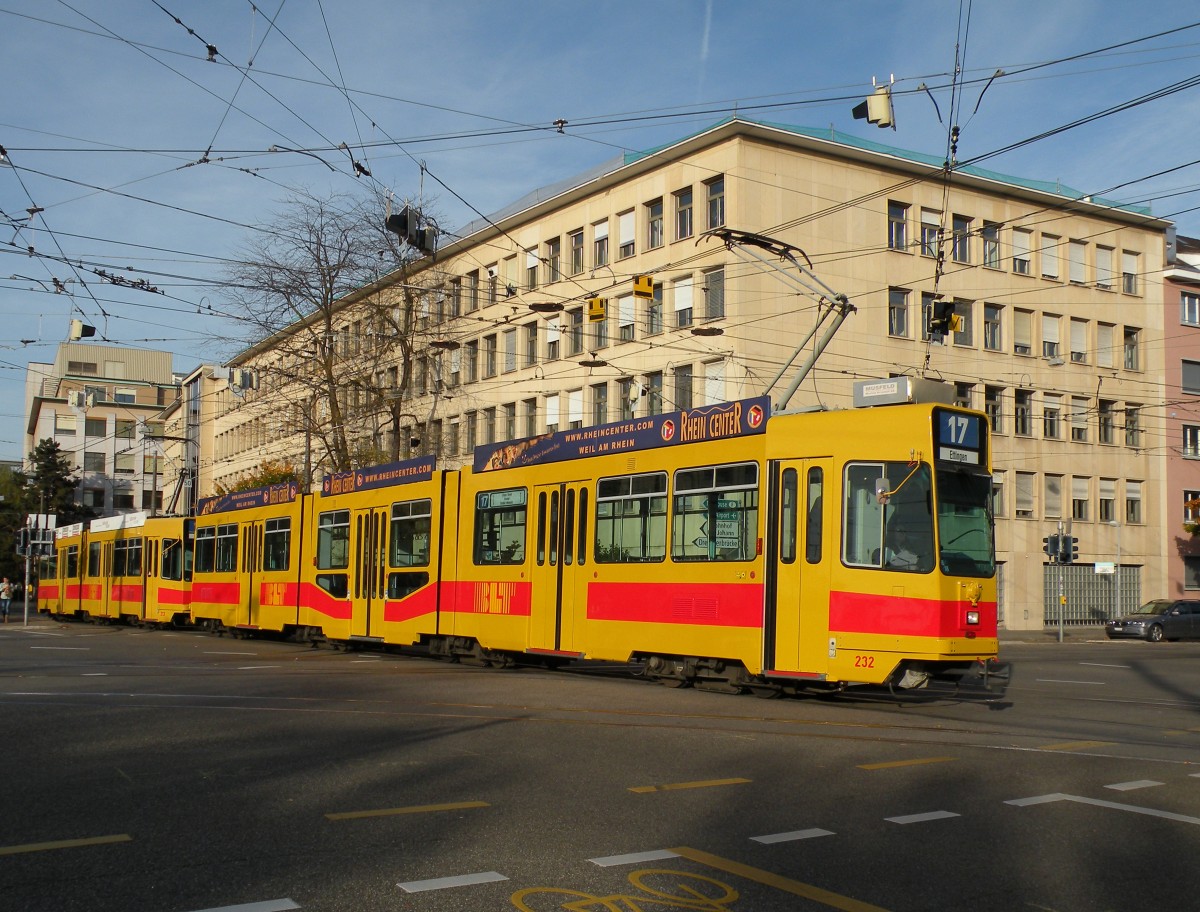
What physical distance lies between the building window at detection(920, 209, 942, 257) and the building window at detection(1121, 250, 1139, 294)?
1023 centimetres

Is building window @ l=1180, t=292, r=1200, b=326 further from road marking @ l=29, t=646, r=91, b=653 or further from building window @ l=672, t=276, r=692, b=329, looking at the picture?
road marking @ l=29, t=646, r=91, b=653

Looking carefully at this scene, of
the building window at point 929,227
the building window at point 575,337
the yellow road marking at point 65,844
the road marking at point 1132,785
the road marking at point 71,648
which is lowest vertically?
the road marking at point 71,648

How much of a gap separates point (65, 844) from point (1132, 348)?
49007 millimetres

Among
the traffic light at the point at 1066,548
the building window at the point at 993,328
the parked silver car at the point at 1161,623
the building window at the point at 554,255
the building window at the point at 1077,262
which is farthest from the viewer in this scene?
the building window at the point at 1077,262

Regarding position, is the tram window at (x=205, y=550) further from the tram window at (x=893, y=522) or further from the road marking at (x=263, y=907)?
the road marking at (x=263, y=907)

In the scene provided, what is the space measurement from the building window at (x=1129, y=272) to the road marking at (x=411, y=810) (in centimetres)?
4665

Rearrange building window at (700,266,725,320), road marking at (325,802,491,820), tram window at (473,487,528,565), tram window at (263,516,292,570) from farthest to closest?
building window at (700,266,725,320), tram window at (263,516,292,570), tram window at (473,487,528,565), road marking at (325,802,491,820)

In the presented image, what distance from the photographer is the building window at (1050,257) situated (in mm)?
46031

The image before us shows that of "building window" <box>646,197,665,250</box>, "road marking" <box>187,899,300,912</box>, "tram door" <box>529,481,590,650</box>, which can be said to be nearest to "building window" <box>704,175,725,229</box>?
"building window" <box>646,197,665,250</box>

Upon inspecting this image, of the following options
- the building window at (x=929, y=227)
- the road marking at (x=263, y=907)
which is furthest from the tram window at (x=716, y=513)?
the building window at (x=929, y=227)

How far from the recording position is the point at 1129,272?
48.8 meters

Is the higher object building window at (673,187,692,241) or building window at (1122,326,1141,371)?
building window at (673,187,692,241)

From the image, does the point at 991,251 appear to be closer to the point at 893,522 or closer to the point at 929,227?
the point at 929,227

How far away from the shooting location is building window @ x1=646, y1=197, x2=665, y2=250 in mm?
42500
